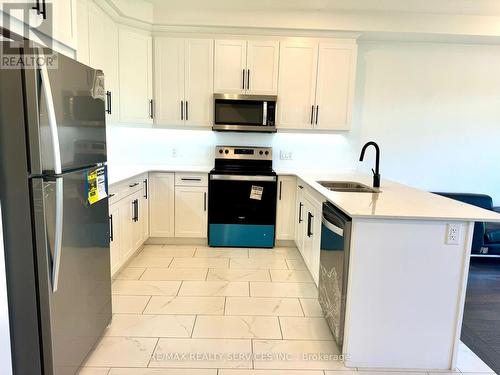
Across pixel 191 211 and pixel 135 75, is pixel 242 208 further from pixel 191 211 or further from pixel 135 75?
pixel 135 75

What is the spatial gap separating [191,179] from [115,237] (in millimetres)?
1236

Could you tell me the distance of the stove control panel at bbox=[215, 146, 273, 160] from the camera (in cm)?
417

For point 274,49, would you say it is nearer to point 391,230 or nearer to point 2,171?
point 391,230

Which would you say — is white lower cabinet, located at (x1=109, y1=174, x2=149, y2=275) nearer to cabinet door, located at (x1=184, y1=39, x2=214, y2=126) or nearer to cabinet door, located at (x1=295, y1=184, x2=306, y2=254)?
cabinet door, located at (x1=184, y1=39, x2=214, y2=126)

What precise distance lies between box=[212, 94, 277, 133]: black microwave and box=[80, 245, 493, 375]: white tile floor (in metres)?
1.58

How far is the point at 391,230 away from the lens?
6.19 ft

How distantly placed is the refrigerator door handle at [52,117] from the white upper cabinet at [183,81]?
8.59ft

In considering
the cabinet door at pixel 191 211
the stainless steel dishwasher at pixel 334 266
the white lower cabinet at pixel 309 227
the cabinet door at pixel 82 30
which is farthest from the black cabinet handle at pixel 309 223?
the cabinet door at pixel 82 30

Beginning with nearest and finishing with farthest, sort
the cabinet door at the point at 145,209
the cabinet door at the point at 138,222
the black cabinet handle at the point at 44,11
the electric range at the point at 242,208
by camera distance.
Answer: the black cabinet handle at the point at 44,11 → the cabinet door at the point at 138,222 → the cabinet door at the point at 145,209 → the electric range at the point at 242,208

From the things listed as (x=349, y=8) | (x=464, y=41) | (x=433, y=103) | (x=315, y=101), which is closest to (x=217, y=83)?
(x=315, y=101)

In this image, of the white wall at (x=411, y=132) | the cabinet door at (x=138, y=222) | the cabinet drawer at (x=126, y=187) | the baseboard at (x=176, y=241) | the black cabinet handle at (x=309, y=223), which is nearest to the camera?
the cabinet drawer at (x=126, y=187)

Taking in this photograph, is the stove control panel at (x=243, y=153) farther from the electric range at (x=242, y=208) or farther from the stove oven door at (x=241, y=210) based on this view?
the stove oven door at (x=241, y=210)

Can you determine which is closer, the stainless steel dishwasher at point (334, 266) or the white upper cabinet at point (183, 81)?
the stainless steel dishwasher at point (334, 266)

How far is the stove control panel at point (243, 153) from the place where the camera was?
4.17 m
